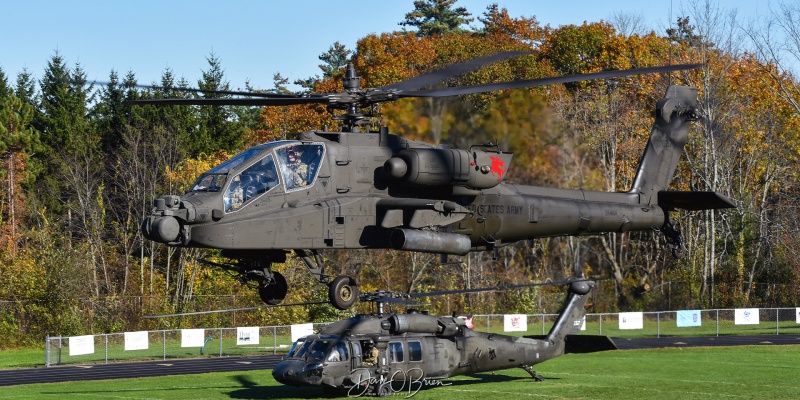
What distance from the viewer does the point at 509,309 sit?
6488 cm

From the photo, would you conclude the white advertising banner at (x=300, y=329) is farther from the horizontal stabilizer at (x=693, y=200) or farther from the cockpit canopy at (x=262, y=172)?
the cockpit canopy at (x=262, y=172)

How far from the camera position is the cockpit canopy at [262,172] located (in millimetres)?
21422

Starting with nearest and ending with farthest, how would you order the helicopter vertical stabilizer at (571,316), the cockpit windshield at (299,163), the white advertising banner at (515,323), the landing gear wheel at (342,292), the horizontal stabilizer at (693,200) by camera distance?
the landing gear wheel at (342,292) → the cockpit windshield at (299,163) → the horizontal stabilizer at (693,200) → the helicopter vertical stabilizer at (571,316) → the white advertising banner at (515,323)

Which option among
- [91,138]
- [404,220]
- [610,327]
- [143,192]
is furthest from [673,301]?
[404,220]

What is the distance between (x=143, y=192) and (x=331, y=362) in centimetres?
3569

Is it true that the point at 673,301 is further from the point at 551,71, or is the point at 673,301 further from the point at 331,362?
the point at 331,362

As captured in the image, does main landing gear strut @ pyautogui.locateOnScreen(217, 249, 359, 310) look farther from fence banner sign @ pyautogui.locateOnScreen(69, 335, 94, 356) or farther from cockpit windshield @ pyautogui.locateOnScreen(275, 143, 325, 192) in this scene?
fence banner sign @ pyautogui.locateOnScreen(69, 335, 94, 356)

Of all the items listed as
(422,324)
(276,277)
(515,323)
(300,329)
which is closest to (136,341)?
(300,329)

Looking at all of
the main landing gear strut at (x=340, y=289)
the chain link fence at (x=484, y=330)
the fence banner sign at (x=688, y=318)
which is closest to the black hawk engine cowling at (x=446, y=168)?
the main landing gear strut at (x=340, y=289)

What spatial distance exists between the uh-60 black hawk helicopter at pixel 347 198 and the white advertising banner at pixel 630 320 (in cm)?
3390

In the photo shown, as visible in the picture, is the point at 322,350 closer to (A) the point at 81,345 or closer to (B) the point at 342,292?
(B) the point at 342,292

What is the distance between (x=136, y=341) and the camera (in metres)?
49.3

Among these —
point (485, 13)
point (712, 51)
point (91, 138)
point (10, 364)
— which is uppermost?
point (485, 13)

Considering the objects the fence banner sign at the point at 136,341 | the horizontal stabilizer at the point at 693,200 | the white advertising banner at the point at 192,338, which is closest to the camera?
the horizontal stabilizer at the point at 693,200
